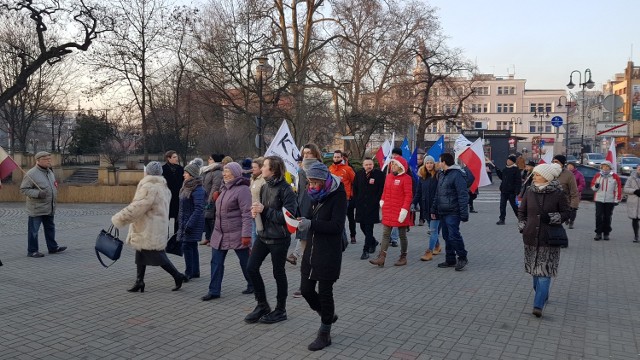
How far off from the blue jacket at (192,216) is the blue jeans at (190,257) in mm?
167

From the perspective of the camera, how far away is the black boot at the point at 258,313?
19.9ft

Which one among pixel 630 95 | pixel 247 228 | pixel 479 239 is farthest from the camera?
pixel 630 95

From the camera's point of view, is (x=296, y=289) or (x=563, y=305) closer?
(x=563, y=305)

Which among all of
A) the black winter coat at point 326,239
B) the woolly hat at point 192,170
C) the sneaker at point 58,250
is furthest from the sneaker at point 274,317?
the sneaker at point 58,250

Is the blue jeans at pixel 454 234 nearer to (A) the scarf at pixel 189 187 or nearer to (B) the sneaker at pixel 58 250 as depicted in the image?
(A) the scarf at pixel 189 187

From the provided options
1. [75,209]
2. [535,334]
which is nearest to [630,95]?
[75,209]

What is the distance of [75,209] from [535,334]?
1604 centimetres

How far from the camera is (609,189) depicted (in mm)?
12461

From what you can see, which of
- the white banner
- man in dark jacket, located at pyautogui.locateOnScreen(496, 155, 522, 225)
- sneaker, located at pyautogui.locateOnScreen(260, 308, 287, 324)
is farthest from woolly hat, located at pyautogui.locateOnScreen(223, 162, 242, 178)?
man in dark jacket, located at pyautogui.locateOnScreen(496, 155, 522, 225)

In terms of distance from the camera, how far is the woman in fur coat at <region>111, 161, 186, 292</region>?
7.13 m

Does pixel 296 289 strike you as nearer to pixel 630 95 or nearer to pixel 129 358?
pixel 129 358

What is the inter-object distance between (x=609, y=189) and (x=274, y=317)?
9.44m

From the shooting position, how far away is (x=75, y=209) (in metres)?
18.3

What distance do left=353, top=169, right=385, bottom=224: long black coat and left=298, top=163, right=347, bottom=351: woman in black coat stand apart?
490cm
